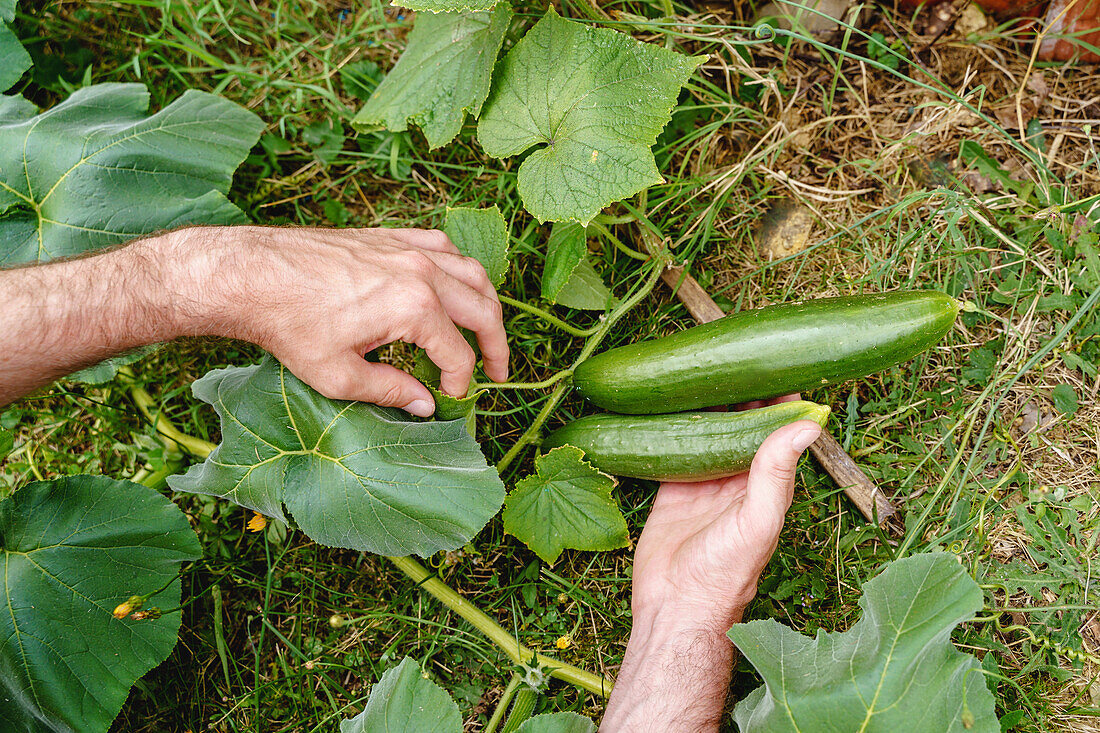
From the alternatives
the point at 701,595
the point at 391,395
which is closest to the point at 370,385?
the point at 391,395

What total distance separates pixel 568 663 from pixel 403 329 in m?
1.40

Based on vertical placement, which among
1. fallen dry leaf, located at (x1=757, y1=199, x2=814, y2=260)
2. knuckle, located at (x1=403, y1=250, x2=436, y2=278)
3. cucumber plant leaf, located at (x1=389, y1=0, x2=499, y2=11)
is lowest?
fallen dry leaf, located at (x1=757, y1=199, x2=814, y2=260)

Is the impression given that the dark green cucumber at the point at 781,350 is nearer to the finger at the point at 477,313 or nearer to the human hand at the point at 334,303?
the finger at the point at 477,313

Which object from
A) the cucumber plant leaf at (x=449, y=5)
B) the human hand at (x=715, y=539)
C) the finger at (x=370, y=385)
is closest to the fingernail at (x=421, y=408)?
the finger at (x=370, y=385)

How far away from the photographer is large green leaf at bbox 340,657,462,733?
223 centimetres

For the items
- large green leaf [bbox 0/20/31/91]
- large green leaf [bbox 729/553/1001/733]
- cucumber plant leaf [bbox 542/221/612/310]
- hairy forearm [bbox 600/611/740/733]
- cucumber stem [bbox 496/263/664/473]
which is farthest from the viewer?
large green leaf [bbox 0/20/31/91]

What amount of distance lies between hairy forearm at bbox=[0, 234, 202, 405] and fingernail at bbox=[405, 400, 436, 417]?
0.72m

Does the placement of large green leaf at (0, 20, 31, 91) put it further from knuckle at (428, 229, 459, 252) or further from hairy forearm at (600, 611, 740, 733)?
hairy forearm at (600, 611, 740, 733)

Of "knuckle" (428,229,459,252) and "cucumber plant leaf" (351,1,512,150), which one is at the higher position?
"cucumber plant leaf" (351,1,512,150)

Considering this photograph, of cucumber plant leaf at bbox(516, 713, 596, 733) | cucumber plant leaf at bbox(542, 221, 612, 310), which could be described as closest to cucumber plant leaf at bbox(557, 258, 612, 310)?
cucumber plant leaf at bbox(542, 221, 612, 310)

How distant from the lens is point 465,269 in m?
2.43

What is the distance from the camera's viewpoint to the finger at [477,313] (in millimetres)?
2309

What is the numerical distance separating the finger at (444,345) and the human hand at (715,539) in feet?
2.87

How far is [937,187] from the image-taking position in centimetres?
283
